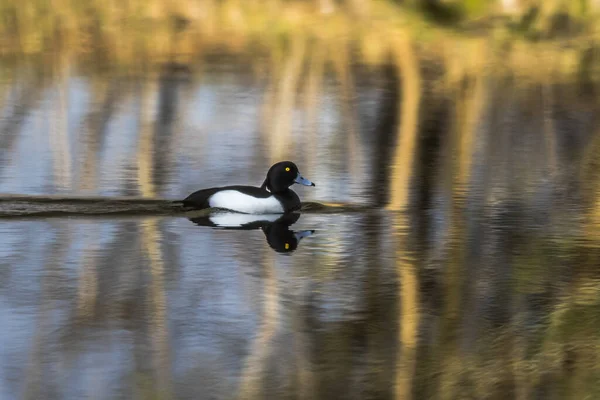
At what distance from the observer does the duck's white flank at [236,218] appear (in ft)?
37.3

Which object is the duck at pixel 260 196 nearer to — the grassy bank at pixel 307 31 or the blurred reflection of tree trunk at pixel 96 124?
the blurred reflection of tree trunk at pixel 96 124

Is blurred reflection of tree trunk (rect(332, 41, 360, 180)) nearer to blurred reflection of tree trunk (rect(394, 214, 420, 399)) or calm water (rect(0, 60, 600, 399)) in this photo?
calm water (rect(0, 60, 600, 399))

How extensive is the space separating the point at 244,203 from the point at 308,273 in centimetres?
226

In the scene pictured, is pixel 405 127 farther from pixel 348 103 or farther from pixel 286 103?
pixel 286 103

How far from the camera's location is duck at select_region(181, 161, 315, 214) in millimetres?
11617

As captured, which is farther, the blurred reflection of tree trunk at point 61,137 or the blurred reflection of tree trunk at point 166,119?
the blurred reflection of tree trunk at point 166,119

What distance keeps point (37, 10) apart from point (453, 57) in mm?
11193

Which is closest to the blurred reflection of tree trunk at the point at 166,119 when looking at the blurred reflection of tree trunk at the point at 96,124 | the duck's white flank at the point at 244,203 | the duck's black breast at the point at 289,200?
the blurred reflection of tree trunk at the point at 96,124

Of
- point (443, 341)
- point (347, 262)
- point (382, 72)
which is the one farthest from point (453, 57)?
point (443, 341)

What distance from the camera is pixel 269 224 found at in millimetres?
11562

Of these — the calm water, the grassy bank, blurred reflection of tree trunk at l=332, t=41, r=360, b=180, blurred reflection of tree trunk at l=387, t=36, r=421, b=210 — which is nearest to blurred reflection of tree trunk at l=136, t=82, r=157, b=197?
the calm water

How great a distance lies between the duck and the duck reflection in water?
78mm

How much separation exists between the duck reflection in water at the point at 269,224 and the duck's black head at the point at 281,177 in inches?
14.6

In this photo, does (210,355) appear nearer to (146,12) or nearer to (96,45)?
(96,45)
